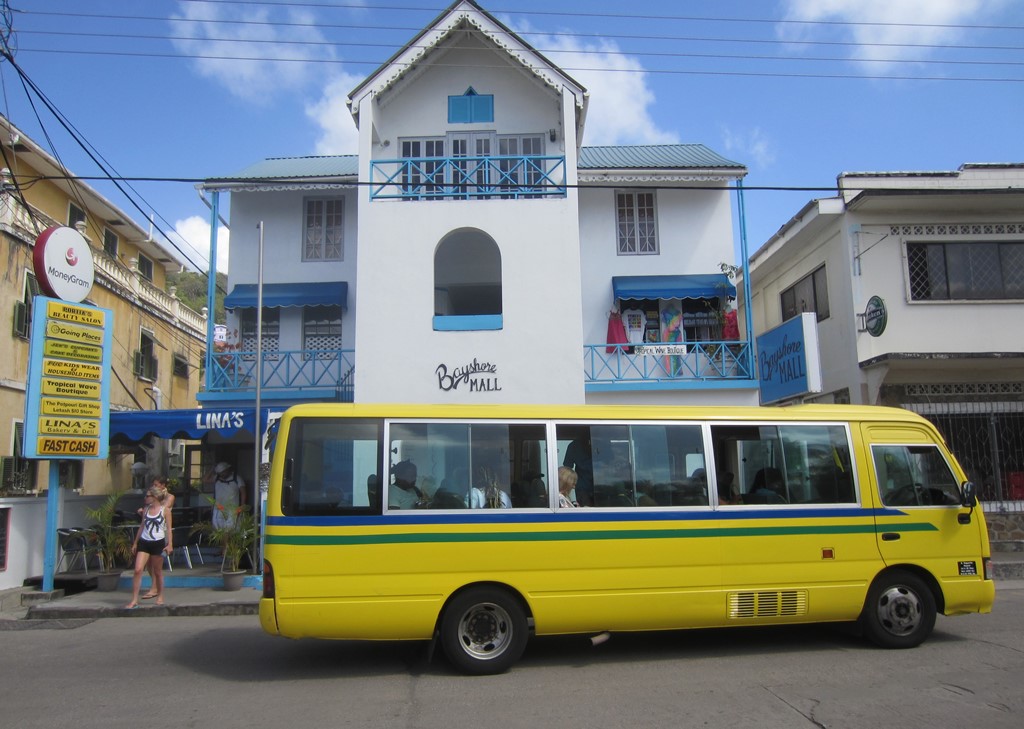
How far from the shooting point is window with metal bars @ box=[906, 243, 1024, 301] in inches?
587

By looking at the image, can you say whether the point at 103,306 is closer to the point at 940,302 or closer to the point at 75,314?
the point at 75,314

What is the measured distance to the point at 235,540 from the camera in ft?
→ 36.4

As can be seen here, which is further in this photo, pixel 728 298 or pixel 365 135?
pixel 728 298

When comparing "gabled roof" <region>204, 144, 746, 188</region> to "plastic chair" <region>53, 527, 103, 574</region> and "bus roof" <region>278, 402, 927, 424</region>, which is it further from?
"bus roof" <region>278, 402, 927, 424</region>

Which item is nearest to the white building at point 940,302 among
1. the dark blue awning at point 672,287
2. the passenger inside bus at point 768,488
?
the dark blue awning at point 672,287

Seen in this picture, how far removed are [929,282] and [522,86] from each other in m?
9.29

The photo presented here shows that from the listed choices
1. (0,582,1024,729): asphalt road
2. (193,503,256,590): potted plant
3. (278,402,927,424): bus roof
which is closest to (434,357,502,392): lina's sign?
(193,503,256,590): potted plant

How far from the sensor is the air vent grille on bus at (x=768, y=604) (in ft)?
22.0

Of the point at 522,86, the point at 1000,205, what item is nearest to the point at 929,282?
the point at 1000,205

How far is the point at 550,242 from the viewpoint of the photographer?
13.6m

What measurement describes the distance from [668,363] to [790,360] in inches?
107

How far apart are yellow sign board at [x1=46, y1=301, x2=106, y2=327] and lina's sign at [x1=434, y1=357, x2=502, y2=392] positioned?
5434 mm

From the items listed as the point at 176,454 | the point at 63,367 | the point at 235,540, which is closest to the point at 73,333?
the point at 63,367

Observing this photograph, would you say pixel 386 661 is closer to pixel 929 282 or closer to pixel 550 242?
pixel 550 242
